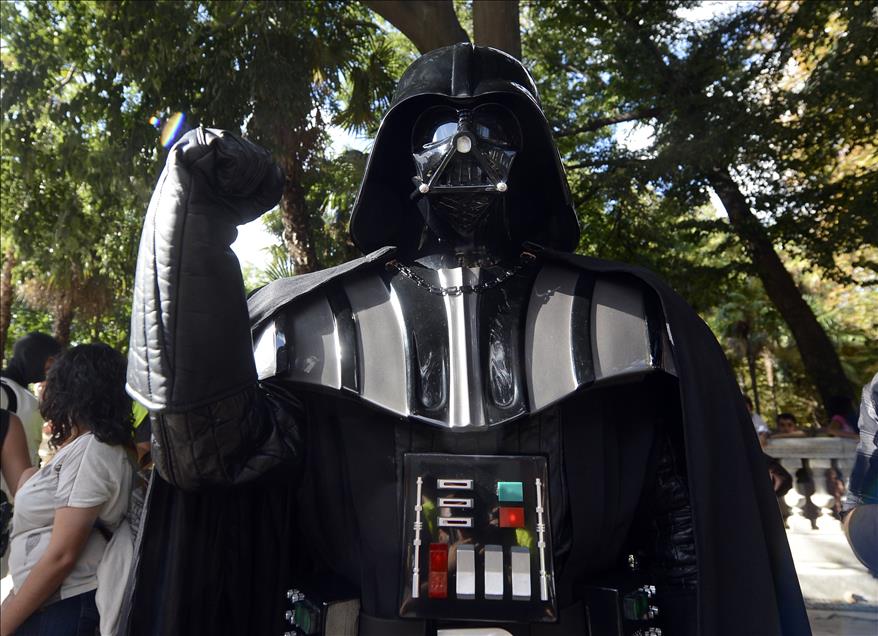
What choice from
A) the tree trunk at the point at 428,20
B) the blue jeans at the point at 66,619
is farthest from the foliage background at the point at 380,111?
the blue jeans at the point at 66,619

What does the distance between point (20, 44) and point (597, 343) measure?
672cm

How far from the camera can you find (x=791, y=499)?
6.10 m

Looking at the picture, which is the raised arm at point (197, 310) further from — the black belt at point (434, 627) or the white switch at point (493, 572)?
the white switch at point (493, 572)

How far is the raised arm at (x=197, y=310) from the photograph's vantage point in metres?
1.20

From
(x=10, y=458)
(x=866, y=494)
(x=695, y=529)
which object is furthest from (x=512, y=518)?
(x=10, y=458)

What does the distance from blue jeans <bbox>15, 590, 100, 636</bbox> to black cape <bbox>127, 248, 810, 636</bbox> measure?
3.50 ft

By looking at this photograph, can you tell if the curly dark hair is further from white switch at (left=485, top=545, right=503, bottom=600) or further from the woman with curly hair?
white switch at (left=485, top=545, right=503, bottom=600)

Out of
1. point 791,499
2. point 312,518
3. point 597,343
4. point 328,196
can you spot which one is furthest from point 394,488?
point 328,196

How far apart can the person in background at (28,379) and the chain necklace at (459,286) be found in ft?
6.64

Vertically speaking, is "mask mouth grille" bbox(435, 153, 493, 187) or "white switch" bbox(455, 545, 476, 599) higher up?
"mask mouth grille" bbox(435, 153, 493, 187)

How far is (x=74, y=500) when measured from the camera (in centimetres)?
226

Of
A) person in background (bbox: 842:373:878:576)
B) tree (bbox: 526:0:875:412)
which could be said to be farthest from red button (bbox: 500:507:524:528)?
tree (bbox: 526:0:875:412)

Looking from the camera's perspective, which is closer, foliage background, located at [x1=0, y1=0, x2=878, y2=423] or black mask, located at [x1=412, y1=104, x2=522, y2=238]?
black mask, located at [x1=412, y1=104, x2=522, y2=238]

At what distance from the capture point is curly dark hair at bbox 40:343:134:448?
2396 millimetres
